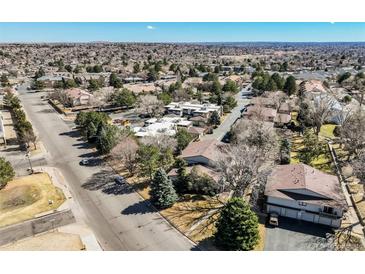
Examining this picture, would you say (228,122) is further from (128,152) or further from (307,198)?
(307,198)

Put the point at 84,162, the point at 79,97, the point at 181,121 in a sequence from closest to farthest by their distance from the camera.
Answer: the point at 84,162
the point at 181,121
the point at 79,97

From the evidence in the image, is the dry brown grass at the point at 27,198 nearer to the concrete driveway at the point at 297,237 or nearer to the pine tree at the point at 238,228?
the pine tree at the point at 238,228

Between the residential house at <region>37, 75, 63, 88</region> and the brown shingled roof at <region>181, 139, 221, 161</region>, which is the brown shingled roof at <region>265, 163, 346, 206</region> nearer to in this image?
the brown shingled roof at <region>181, 139, 221, 161</region>

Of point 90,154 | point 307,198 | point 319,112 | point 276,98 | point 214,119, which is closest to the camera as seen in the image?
point 307,198

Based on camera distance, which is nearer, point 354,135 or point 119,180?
point 119,180

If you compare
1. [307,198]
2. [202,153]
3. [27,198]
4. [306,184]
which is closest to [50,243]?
[27,198]

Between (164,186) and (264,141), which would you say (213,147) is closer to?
(264,141)
